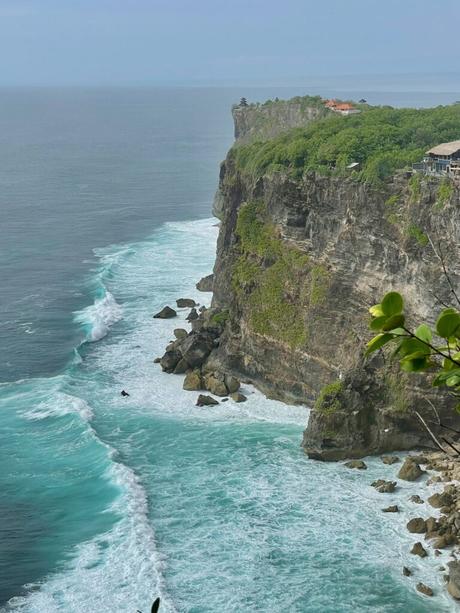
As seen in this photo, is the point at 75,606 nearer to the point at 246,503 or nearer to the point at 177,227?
the point at 246,503

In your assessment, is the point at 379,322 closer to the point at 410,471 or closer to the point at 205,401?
the point at 410,471

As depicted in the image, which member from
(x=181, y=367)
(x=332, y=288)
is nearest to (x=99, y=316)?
(x=181, y=367)

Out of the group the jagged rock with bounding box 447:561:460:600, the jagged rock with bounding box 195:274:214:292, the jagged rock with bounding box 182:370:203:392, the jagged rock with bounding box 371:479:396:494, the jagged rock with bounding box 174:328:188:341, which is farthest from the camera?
the jagged rock with bounding box 195:274:214:292

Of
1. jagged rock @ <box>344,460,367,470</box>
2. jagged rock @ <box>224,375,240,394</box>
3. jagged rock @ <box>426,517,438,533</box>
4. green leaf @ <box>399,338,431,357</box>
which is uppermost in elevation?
green leaf @ <box>399,338,431,357</box>

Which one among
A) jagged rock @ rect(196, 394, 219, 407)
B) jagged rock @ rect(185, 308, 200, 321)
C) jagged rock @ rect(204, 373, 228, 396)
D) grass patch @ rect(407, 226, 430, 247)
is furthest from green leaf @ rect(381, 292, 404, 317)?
jagged rock @ rect(185, 308, 200, 321)

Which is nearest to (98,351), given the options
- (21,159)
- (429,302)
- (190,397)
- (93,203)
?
(190,397)

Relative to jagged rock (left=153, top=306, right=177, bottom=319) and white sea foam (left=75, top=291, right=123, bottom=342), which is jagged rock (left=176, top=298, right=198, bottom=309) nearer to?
jagged rock (left=153, top=306, right=177, bottom=319)
